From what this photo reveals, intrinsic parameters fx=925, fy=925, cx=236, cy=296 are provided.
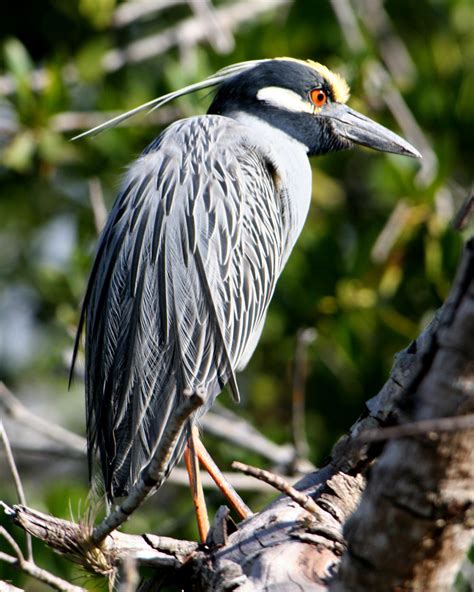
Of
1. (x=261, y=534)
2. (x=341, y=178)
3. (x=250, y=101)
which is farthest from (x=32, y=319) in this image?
(x=261, y=534)

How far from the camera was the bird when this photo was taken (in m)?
3.01

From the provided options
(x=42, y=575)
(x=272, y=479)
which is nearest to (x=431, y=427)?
(x=272, y=479)

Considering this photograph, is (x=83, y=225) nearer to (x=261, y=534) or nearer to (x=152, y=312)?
(x=152, y=312)

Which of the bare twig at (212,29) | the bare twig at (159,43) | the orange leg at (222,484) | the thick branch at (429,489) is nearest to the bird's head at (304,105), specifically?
the bare twig at (212,29)

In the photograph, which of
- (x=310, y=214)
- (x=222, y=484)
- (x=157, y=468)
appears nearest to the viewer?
(x=157, y=468)

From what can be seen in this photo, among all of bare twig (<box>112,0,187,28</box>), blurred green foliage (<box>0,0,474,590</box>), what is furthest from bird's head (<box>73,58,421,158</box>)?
bare twig (<box>112,0,187,28</box>)

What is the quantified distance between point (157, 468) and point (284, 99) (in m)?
2.29

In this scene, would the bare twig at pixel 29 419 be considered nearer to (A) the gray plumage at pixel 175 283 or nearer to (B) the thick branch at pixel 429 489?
(A) the gray plumage at pixel 175 283

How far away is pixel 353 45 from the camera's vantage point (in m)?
4.73

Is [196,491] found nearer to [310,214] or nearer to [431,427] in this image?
[431,427]

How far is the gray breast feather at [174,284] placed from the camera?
3.00 meters

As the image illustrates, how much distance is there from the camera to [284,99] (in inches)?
147

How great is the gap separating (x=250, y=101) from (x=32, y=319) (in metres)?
2.47

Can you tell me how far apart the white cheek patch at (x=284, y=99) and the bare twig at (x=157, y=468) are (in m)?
2.14
